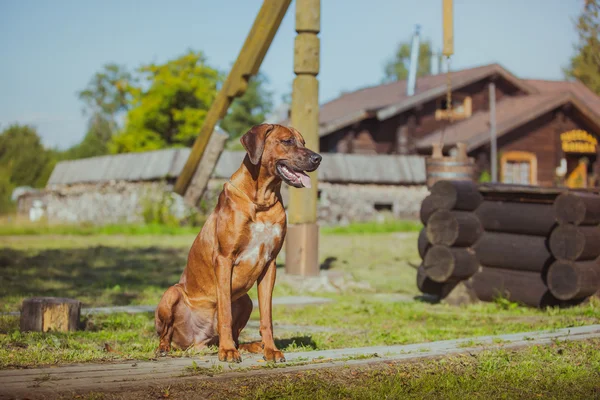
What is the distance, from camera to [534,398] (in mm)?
4562

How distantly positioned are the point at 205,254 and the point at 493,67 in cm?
2959

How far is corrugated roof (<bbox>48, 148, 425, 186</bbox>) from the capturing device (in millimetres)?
25859

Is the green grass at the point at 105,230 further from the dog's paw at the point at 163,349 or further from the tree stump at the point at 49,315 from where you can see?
the dog's paw at the point at 163,349

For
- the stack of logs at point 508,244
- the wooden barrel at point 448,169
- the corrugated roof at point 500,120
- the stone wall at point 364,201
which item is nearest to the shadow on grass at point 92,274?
the stack of logs at point 508,244

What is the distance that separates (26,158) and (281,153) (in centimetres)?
5186

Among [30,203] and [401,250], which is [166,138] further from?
[401,250]

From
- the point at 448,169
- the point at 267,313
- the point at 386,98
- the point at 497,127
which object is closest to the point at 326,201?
the point at 497,127

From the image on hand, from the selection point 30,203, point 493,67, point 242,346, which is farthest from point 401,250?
point 30,203

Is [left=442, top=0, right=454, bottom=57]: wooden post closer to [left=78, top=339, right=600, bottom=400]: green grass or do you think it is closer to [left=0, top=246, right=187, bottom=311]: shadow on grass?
[left=0, top=246, right=187, bottom=311]: shadow on grass

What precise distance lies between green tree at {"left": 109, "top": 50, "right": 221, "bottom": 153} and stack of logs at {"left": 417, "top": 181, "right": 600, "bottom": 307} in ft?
100

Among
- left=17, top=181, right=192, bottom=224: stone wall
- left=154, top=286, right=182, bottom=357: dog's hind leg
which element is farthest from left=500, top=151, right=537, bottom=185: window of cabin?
left=154, top=286, right=182, bottom=357: dog's hind leg

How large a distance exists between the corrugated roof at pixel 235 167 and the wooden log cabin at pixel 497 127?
2.13 m

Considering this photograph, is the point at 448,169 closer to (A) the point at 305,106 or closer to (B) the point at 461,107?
(A) the point at 305,106

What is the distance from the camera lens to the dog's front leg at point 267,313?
17.2ft
